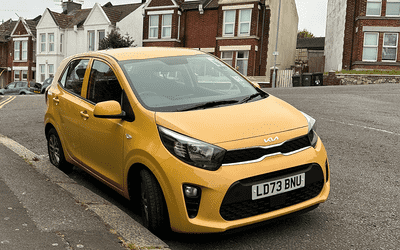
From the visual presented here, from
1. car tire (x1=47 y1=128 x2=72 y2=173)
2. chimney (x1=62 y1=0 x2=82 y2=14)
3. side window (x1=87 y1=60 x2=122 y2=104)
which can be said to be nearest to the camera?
side window (x1=87 y1=60 x2=122 y2=104)

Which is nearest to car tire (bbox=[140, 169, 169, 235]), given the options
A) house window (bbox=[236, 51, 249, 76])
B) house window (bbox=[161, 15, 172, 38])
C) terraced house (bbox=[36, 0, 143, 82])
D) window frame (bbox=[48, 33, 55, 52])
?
house window (bbox=[236, 51, 249, 76])

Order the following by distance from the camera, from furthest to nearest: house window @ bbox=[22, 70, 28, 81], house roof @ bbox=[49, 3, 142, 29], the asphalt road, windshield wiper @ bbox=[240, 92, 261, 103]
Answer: house window @ bbox=[22, 70, 28, 81]
house roof @ bbox=[49, 3, 142, 29]
windshield wiper @ bbox=[240, 92, 261, 103]
the asphalt road

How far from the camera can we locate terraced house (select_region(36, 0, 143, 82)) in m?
40.2

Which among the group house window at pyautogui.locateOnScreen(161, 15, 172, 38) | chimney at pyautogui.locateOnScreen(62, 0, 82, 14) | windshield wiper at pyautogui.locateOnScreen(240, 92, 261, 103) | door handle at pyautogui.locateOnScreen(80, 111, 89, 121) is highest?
chimney at pyautogui.locateOnScreen(62, 0, 82, 14)

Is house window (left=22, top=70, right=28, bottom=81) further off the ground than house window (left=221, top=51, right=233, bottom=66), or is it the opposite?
house window (left=221, top=51, right=233, bottom=66)

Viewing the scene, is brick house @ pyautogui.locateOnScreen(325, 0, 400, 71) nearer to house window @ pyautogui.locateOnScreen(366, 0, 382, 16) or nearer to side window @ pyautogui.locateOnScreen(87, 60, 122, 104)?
house window @ pyautogui.locateOnScreen(366, 0, 382, 16)

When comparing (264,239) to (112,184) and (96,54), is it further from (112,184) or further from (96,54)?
(96,54)

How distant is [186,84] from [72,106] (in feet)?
5.20

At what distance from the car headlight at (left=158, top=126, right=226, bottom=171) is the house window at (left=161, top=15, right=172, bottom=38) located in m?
35.1

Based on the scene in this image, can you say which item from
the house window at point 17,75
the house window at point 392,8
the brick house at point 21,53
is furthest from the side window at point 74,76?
the house window at point 17,75

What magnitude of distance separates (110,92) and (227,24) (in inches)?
1238

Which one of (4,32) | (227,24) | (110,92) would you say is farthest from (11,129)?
(4,32)

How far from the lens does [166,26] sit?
1480 inches

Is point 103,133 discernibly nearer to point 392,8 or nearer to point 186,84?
point 186,84
